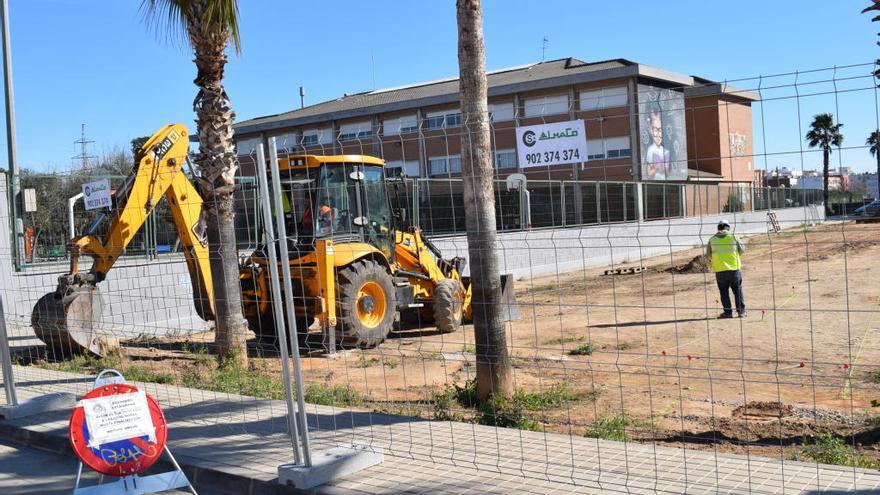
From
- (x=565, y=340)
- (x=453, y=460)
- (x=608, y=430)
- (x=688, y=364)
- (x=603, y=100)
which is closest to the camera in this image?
(x=603, y=100)

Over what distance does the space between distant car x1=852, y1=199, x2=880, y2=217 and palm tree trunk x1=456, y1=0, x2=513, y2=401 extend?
3598 millimetres

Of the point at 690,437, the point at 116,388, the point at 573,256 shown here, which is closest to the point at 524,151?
the point at 116,388

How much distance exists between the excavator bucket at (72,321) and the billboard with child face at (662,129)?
28.8 ft

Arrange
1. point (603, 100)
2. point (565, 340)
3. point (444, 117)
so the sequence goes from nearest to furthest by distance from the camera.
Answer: point (603, 100) < point (444, 117) < point (565, 340)

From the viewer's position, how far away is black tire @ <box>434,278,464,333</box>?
14.8 meters

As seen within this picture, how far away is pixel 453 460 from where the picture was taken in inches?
239

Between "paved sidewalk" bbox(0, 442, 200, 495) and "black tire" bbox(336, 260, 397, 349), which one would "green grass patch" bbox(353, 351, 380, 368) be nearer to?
"black tire" bbox(336, 260, 397, 349)

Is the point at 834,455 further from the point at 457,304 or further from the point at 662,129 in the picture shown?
the point at 457,304

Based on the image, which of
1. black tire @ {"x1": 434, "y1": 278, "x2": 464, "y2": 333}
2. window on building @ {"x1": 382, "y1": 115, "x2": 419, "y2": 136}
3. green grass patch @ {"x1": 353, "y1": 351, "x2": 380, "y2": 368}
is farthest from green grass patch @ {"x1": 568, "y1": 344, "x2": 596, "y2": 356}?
window on building @ {"x1": 382, "y1": 115, "x2": 419, "y2": 136}

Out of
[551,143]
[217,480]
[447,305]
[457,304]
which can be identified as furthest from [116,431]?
[457,304]

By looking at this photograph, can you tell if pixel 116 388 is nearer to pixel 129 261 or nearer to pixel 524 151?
pixel 524 151

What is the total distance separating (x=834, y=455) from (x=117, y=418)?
16.2ft

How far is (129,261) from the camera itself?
16.0 m

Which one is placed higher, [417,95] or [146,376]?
[417,95]
